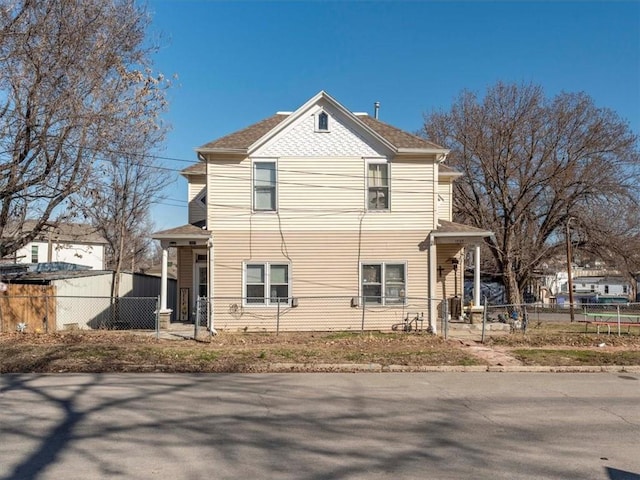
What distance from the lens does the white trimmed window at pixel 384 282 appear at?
18.6m

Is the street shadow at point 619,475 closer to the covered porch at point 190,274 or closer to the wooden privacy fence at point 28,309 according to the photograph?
the covered porch at point 190,274

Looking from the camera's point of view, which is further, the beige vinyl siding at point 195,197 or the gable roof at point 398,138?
the beige vinyl siding at point 195,197

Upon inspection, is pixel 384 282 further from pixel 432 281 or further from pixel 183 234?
pixel 183 234

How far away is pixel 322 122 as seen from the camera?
18.7 m

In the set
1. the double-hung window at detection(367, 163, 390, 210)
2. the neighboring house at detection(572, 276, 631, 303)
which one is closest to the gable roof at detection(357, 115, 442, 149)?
the double-hung window at detection(367, 163, 390, 210)

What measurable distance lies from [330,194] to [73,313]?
12.4 meters

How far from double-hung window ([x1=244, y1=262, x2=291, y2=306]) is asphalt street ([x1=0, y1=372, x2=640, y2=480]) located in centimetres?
753

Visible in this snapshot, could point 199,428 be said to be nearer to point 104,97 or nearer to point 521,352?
point 521,352

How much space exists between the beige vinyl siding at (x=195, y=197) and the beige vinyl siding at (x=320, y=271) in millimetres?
3388

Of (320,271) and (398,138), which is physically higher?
(398,138)

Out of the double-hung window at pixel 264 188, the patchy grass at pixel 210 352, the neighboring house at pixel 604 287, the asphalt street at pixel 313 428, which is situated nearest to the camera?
the asphalt street at pixel 313 428

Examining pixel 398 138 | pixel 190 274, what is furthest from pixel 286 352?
pixel 398 138

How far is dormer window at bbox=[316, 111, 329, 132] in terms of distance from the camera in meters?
18.7

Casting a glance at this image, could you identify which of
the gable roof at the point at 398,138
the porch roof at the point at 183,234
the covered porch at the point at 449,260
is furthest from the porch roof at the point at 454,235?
the porch roof at the point at 183,234
